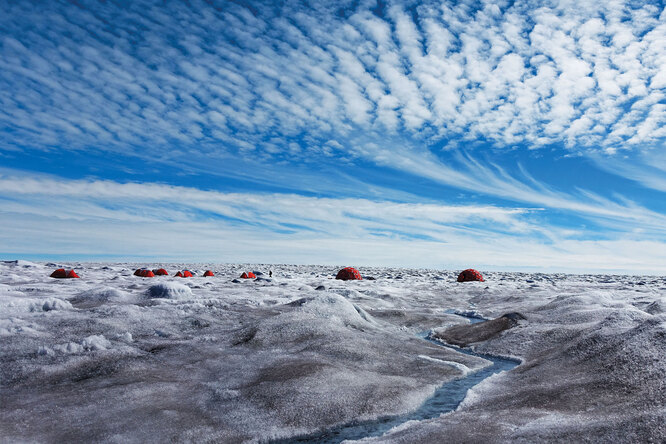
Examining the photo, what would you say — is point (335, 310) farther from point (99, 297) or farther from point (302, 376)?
point (99, 297)

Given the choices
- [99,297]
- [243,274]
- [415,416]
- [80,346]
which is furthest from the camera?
[243,274]

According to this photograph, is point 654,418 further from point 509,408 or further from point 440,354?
point 440,354

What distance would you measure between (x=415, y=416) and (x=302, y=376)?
41.6 inches

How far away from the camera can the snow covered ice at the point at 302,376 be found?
2.61 metres

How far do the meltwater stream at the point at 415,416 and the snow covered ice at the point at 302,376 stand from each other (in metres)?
0.07

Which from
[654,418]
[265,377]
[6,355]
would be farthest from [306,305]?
[654,418]

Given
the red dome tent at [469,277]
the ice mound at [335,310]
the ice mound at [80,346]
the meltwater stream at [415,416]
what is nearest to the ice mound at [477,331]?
the ice mound at [335,310]

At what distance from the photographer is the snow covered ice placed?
2.61 metres

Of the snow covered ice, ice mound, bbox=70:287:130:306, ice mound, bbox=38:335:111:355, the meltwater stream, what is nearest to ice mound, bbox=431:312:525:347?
the snow covered ice

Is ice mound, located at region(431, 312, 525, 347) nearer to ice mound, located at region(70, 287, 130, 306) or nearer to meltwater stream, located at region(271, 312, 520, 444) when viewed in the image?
meltwater stream, located at region(271, 312, 520, 444)

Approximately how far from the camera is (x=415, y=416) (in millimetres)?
3105

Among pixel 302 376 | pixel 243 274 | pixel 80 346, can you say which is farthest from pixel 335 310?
pixel 243 274

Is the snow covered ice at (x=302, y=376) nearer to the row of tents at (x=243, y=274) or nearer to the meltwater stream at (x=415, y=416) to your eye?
the meltwater stream at (x=415, y=416)

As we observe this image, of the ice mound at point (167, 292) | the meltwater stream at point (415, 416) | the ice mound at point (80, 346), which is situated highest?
the ice mound at point (167, 292)
